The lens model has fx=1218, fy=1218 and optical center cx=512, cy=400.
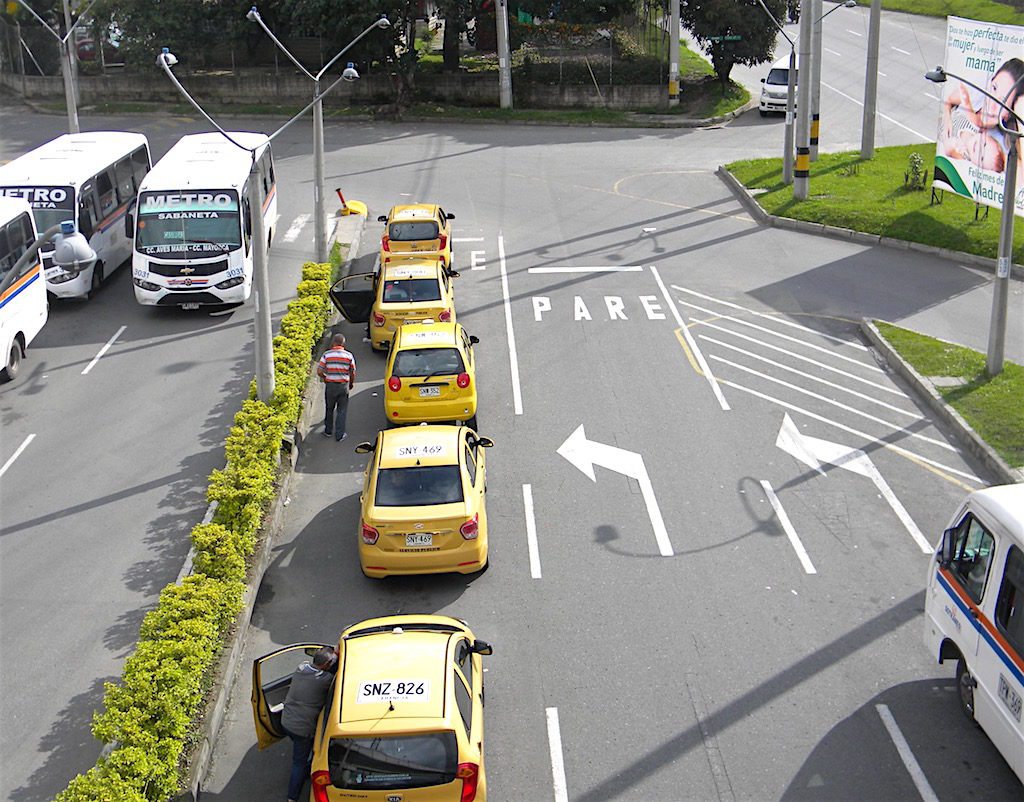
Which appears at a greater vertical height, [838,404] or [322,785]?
[322,785]

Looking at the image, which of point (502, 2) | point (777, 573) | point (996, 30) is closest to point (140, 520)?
point (777, 573)

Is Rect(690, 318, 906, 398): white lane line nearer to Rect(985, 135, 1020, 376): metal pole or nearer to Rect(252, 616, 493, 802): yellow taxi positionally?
Rect(985, 135, 1020, 376): metal pole

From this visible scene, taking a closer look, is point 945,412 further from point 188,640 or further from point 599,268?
point 188,640

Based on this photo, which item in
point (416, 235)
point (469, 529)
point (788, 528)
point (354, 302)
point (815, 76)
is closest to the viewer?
point (469, 529)

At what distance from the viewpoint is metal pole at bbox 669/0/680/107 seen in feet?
157

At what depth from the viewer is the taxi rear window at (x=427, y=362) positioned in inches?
771

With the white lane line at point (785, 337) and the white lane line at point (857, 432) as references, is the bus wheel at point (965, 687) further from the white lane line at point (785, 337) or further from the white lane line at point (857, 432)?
the white lane line at point (785, 337)

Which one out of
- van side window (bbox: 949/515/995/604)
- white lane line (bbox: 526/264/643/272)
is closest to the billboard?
white lane line (bbox: 526/264/643/272)

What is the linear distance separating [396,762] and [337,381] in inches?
399

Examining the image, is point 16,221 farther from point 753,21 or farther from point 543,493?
point 753,21

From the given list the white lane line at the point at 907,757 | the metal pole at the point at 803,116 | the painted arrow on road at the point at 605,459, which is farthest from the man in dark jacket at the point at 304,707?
the metal pole at the point at 803,116

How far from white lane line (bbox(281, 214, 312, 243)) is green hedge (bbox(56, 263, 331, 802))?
12820 mm

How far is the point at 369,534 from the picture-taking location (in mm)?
15148

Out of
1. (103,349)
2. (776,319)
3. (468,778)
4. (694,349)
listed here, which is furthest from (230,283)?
(468,778)
